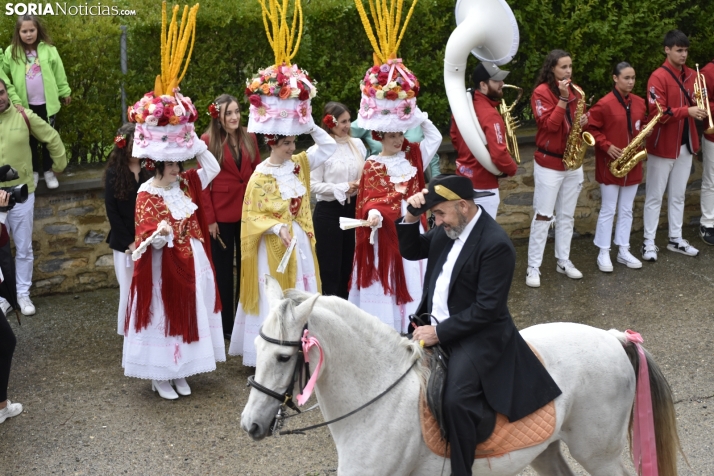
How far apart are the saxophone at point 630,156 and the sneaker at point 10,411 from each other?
5988 millimetres

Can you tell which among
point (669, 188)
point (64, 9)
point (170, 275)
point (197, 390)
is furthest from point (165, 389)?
point (669, 188)

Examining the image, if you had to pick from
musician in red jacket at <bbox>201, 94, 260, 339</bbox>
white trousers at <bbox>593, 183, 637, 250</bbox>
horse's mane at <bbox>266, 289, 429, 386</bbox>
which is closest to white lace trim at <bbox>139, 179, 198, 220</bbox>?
musician in red jacket at <bbox>201, 94, 260, 339</bbox>

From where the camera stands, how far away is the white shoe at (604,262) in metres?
9.43

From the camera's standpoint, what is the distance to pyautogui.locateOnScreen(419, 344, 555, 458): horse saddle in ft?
14.3

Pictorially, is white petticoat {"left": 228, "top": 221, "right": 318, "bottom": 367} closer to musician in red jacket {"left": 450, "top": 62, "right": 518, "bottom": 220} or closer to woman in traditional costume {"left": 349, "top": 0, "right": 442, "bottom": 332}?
woman in traditional costume {"left": 349, "top": 0, "right": 442, "bottom": 332}

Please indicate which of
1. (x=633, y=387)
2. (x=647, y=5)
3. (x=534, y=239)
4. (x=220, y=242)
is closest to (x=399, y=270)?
(x=220, y=242)

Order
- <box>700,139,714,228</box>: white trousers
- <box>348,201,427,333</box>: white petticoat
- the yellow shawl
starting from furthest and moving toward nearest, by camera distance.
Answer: <box>700,139,714,228</box>: white trousers < <box>348,201,427,333</box>: white petticoat < the yellow shawl

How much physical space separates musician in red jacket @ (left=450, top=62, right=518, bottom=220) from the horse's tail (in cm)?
337

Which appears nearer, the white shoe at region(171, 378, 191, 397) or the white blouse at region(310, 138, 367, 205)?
the white shoe at region(171, 378, 191, 397)

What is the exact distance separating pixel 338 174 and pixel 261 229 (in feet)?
3.67

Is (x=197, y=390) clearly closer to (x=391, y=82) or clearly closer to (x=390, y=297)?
(x=390, y=297)

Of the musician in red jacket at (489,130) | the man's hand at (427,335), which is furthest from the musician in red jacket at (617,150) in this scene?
the man's hand at (427,335)

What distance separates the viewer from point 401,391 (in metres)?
4.34

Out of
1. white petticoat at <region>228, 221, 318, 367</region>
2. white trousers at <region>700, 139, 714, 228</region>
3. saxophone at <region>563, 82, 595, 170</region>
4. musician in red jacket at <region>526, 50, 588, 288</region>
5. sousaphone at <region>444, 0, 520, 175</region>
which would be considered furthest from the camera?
white trousers at <region>700, 139, 714, 228</region>
